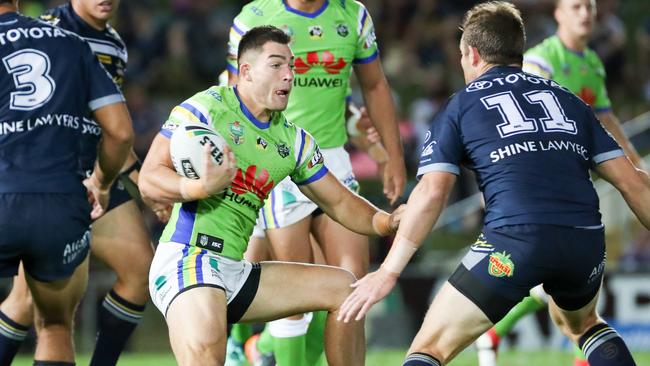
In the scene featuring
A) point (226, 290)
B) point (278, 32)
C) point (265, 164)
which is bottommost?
point (226, 290)

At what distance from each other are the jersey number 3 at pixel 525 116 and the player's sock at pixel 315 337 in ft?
7.28

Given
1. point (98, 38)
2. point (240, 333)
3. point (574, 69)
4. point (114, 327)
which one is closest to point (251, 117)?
point (98, 38)

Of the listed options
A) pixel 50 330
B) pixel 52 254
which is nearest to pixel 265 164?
pixel 52 254

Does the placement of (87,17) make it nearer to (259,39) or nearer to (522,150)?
(259,39)

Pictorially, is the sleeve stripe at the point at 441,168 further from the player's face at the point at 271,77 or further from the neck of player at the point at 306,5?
the neck of player at the point at 306,5

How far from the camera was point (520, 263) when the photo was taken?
571 centimetres

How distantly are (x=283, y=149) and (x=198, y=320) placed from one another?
3.66 feet

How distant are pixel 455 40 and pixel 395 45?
906mm

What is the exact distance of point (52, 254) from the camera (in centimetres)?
625

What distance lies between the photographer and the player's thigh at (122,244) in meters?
7.49

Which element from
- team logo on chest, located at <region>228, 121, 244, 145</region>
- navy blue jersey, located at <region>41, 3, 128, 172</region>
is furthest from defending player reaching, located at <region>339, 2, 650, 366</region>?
navy blue jersey, located at <region>41, 3, 128, 172</region>

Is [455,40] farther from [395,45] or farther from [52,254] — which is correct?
[52,254]

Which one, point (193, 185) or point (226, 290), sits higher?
point (193, 185)

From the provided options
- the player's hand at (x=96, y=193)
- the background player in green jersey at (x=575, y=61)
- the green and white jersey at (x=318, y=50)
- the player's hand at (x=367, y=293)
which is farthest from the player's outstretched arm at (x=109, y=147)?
the background player in green jersey at (x=575, y=61)
